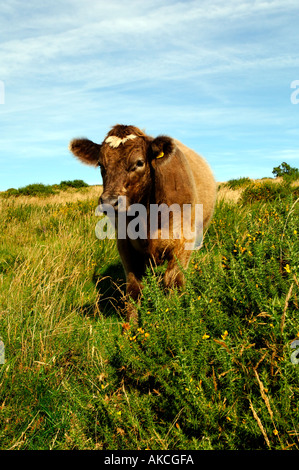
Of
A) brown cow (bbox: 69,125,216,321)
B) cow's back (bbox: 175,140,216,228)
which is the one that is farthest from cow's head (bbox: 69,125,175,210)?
cow's back (bbox: 175,140,216,228)

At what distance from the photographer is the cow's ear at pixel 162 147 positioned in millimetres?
4664

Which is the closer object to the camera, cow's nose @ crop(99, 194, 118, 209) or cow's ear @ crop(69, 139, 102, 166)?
cow's nose @ crop(99, 194, 118, 209)

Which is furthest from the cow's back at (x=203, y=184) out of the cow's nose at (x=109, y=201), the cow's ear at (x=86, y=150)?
the cow's nose at (x=109, y=201)

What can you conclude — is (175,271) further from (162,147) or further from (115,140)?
(115,140)

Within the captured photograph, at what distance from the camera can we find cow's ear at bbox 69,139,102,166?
526 centimetres

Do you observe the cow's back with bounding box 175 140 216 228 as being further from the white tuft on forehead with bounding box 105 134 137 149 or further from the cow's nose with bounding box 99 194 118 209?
the cow's nose with bounding box 99 194 118 209

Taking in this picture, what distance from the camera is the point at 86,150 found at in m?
5.30

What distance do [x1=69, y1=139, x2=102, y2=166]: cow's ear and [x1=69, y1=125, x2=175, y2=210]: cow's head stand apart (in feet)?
1.63

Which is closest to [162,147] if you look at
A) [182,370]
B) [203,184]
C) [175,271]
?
[175,271]

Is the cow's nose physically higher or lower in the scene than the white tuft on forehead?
lower
